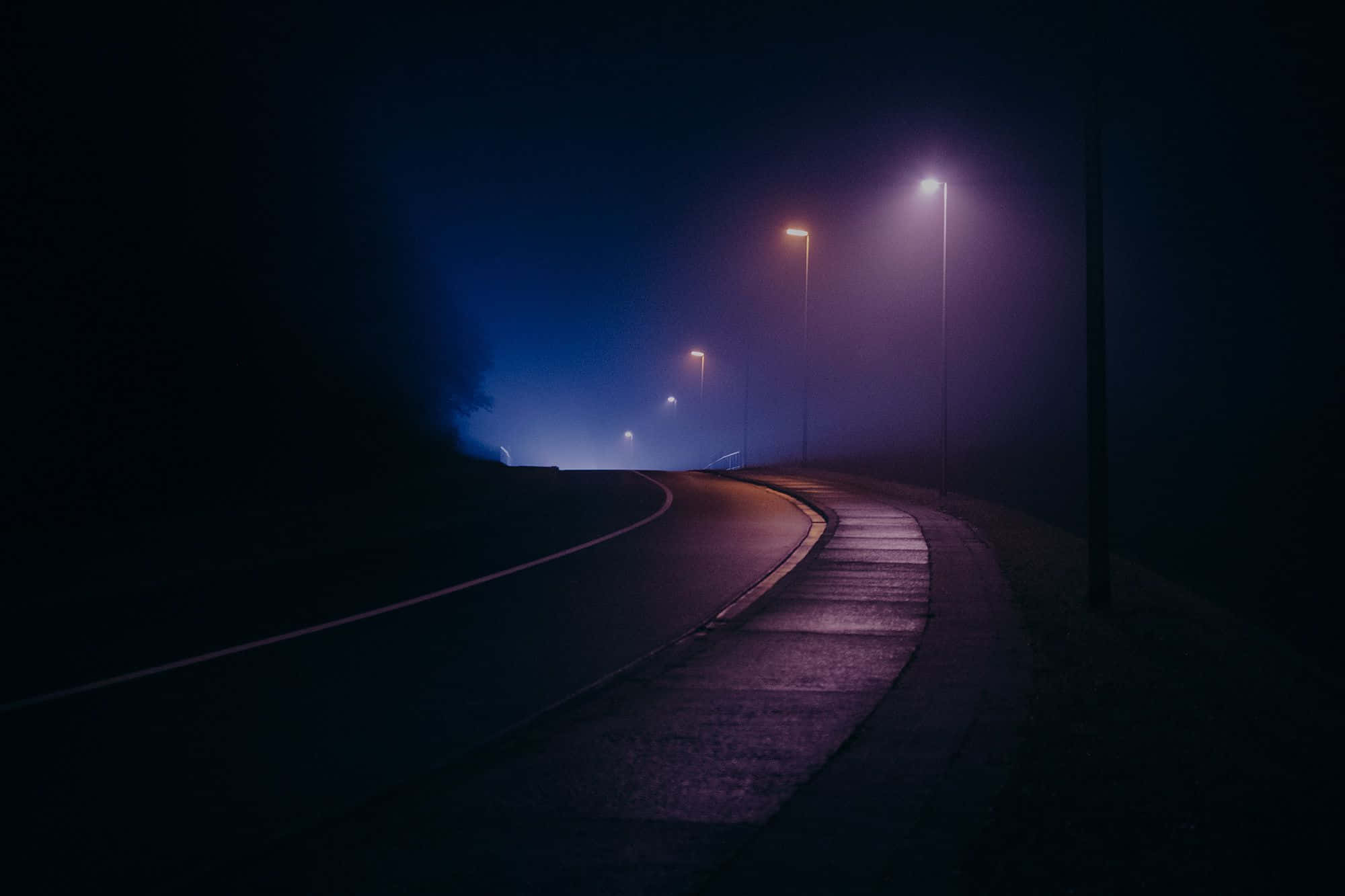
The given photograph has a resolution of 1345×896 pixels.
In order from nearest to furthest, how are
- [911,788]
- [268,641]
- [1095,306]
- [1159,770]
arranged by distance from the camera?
[911,788] → [1159,770] → [268,641] → [1095,306]

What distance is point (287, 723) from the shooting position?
582cm

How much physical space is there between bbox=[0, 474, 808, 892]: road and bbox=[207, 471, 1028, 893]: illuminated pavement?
393 millimetres

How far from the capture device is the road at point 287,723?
4188 mm

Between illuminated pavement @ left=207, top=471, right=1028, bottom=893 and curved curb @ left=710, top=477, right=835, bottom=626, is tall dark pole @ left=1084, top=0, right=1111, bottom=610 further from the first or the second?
curved curb @ left=710, top=477, right=835, bottom=626

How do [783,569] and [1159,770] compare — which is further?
[783,569]

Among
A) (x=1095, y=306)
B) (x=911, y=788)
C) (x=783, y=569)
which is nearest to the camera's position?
(x=911, y=788)

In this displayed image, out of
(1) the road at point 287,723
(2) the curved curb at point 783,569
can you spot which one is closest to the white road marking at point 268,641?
(1) the road at point 287,723

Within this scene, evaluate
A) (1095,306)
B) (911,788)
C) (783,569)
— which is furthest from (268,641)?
(1095,306)

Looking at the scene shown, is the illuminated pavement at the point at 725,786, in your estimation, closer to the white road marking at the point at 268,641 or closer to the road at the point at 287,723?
the road at the point at 287,723

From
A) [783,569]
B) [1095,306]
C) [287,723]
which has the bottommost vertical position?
[287,723]

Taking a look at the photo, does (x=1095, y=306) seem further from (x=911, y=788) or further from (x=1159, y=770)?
(x=911, y=788)

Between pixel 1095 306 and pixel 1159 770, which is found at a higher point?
pixel 1095 306

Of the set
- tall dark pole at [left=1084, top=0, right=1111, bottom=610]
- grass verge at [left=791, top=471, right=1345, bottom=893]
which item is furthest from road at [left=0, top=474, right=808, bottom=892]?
tall dark pole at [left=1084, top=0, right=1111, bottom=610]

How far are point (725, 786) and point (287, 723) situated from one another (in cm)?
296
